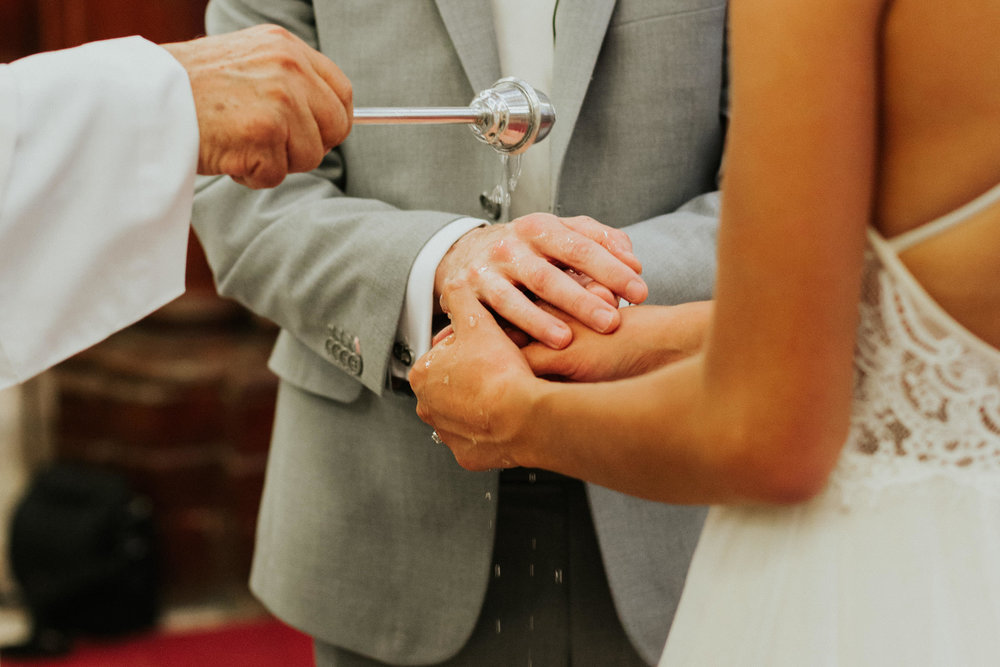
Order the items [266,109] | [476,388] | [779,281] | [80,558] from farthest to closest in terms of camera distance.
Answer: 1. [80,558]
2. [266,109]
3. [476,388]
4. [779,281]

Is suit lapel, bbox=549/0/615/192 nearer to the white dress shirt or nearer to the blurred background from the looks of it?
the white dress shirt

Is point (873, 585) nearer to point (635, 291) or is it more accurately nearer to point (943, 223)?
point (943, 223)

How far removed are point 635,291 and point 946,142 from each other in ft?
1.47

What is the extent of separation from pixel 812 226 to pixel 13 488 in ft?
10.2

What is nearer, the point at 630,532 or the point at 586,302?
the point at 586,302

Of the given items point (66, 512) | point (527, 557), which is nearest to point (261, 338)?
point (66, 512)

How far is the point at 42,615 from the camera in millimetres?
2803

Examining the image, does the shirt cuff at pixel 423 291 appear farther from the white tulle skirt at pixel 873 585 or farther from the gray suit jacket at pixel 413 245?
the white tulle skirt at pixel 873 585

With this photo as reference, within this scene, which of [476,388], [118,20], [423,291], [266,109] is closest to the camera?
[476,388]

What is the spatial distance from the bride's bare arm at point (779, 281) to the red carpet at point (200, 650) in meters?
2.43

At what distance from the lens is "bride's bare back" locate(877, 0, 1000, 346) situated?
0.59 meters

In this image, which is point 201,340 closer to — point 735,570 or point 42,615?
point 42,615

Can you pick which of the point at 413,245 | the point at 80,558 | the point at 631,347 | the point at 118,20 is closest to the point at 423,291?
the point at 413,245

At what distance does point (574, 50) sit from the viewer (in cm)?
120
